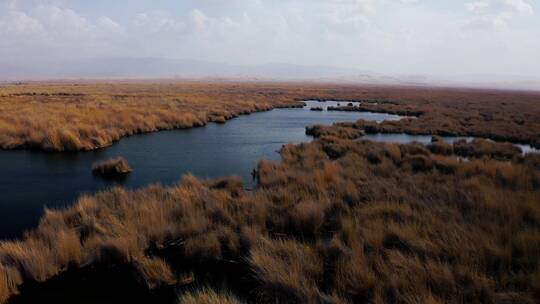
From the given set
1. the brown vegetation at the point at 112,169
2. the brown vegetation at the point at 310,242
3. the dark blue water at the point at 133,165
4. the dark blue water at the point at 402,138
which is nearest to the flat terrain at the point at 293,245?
Answer: the brown vegetation at the point at 310,242

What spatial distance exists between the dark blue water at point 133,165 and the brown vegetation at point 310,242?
6.79 feet

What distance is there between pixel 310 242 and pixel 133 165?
10140mm

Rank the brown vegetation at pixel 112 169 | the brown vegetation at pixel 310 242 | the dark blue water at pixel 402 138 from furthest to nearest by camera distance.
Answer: the dark blue water at pixel 402 138 → the brown vegetation at pixel 112 169 → the brown vegetation at pixel 310 242

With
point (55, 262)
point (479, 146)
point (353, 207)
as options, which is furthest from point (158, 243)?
point (479, 146)

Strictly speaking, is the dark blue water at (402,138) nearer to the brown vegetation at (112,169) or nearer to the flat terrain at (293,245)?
the flat terrain at (293,245)

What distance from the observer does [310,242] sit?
764 cm

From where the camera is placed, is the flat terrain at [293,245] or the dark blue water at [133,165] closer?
the flat terrain at [293,245]

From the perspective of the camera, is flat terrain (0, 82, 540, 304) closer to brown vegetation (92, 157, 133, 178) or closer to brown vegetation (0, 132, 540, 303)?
brown vegetation (0, 132, 540, 303)

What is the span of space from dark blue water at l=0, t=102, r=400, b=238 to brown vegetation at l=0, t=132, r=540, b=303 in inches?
81.5

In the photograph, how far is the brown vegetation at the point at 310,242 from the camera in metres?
5.48

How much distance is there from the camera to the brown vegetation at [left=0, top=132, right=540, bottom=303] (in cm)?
548

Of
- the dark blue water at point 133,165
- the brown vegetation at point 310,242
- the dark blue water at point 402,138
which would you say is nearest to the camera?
the brown vegetation at point 310,242

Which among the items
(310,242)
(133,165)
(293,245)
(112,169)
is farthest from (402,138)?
(293,245)

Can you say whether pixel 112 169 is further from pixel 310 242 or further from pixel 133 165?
pixel 310 242
